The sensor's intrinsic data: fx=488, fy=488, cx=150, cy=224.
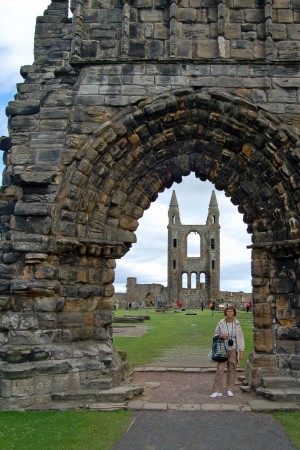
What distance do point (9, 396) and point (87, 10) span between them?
694 centimetres

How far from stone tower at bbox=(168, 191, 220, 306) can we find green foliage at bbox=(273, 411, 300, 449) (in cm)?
5614

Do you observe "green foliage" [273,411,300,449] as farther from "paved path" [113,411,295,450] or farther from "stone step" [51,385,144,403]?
"stone step" [51,385,144,403]

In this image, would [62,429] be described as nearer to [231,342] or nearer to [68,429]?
[68,429]

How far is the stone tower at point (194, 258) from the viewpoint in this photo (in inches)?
2501

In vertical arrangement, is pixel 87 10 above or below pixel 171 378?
above

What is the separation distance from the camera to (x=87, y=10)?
363 inches

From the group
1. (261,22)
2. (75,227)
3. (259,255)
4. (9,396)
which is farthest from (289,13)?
(9,396)

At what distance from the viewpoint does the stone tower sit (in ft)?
208

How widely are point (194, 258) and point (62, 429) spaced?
202 feet

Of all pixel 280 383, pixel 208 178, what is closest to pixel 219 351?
pixel 280 383

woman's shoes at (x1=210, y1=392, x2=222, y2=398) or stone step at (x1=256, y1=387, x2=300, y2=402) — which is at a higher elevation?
stone step at (x1=256, y1=387, x2=300, y2=402)

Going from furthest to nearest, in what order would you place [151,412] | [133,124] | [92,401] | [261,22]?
1. [261,22]
2. [133,124]
3. [92,401]
4. [151,412]

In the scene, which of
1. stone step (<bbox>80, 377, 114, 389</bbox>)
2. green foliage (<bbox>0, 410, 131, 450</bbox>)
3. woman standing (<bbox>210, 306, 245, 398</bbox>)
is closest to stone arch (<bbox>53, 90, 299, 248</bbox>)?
woman standing (<bbox>210, 306, 245, 398</bbox>)

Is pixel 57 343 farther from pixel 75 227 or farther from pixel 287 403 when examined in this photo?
pixel 287 403
